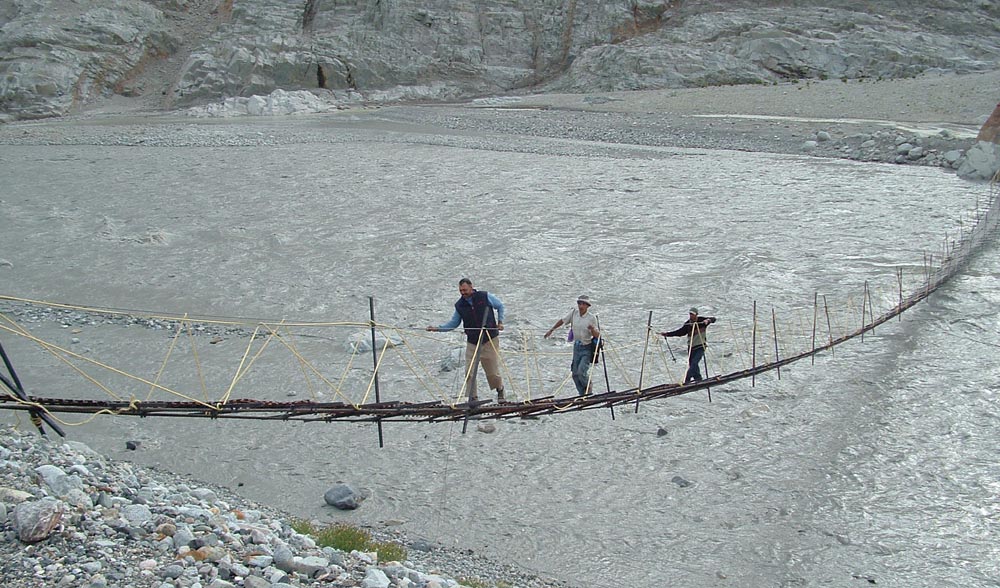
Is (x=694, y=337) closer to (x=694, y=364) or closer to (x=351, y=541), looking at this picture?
(x=694, y=364)

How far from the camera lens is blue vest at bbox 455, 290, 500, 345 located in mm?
7266

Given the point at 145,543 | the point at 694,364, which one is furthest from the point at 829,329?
the point at 145,543

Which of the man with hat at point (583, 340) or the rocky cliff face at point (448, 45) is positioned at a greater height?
the rocky cliff face at point (448, 45)

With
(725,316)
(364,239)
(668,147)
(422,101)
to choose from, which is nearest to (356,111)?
(422,101)

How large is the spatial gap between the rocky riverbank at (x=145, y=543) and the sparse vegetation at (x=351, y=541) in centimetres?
15

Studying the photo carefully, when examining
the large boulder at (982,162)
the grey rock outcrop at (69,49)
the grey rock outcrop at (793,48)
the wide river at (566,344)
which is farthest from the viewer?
the grey rock outcrop at (69,49)

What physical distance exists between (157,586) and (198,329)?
706cm

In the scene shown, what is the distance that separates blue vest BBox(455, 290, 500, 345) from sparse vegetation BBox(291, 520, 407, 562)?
1.93 metres

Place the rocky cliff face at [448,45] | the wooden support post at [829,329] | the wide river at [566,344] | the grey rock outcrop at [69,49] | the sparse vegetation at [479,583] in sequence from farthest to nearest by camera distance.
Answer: the rocky cliff face at [448,45] → the grey rock outcrop at [69,49] → the wooden support post at [829,329] → the wide river at [566,344] → the sparse vegetation at [479,583]

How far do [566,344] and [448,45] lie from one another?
33690 millimetres

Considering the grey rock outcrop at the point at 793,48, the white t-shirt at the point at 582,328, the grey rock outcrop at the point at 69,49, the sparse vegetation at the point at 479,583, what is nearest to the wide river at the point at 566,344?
the sparse vegetation at the point at 479,583

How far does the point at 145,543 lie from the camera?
15.8ft

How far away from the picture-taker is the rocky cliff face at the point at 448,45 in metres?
35.9

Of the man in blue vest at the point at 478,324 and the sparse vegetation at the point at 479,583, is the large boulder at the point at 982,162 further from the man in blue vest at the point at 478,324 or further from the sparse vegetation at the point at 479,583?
the sparse vegetation at the point at 479,583
